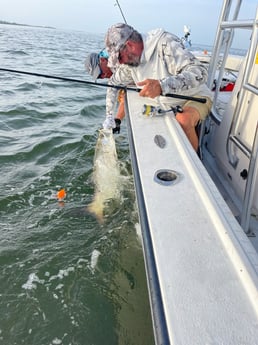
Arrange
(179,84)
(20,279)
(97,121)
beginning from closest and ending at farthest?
(20,279)
(179,84)
(97,121)

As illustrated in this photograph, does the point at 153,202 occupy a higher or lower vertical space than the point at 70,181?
higher

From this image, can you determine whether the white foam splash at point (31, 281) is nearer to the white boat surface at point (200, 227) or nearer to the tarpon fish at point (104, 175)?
the tarpon fish at point (104, 175)

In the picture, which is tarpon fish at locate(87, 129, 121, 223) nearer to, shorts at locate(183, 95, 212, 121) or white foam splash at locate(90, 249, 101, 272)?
white foam splash at locate(90, 249, 101, 272)

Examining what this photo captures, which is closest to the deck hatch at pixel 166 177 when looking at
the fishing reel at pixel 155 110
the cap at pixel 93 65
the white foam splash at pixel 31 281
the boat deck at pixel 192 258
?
the boat deck at pixel 192 258

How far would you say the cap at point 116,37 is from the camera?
2.91 metres

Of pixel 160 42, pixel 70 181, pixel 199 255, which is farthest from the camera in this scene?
pixel 70 181

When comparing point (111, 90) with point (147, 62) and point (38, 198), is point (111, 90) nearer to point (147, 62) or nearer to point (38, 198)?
point (147, 62)

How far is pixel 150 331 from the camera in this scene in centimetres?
215

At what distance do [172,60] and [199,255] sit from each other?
225 cm

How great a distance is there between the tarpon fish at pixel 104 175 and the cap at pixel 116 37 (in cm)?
138

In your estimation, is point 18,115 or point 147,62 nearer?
point 147,62

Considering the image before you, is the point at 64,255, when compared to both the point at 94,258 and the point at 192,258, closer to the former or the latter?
the point at 94,258

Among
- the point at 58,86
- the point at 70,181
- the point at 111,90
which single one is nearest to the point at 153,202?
the point at 70,181

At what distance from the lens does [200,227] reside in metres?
1.50
